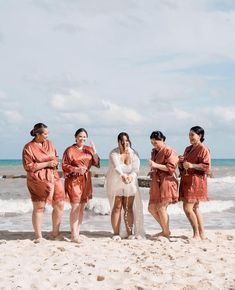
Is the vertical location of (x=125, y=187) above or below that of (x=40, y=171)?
below

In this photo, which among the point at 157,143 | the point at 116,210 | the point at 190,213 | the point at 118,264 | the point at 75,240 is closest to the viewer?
the point at 118,264

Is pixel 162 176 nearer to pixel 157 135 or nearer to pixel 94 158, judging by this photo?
pixel 157 135

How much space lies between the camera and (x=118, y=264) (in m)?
6.00

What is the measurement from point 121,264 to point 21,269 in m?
1.13

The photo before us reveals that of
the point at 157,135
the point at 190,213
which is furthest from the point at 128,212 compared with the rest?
the point at 157,135

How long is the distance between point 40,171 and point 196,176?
2.19m

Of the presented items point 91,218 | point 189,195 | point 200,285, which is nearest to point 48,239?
point 189,195

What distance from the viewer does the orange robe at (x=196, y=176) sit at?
23.9ft

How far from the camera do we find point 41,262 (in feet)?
19.8

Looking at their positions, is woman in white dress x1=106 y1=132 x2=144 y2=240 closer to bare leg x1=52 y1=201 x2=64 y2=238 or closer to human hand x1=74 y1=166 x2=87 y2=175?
human hand x1=74 y1=166 x2=87 y2=175

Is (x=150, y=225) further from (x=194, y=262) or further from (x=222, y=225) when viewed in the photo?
(x=194, y=262)

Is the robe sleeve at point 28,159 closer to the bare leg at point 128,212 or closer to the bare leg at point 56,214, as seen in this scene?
the bare leg at point 56,214

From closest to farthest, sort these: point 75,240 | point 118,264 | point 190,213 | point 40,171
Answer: point 118,264
point 40,171
point 75,240
point 190,213

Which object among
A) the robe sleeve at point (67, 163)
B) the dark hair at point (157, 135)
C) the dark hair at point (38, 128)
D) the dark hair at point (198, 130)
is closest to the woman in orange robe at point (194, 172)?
the dark hair at point (198, 130)
